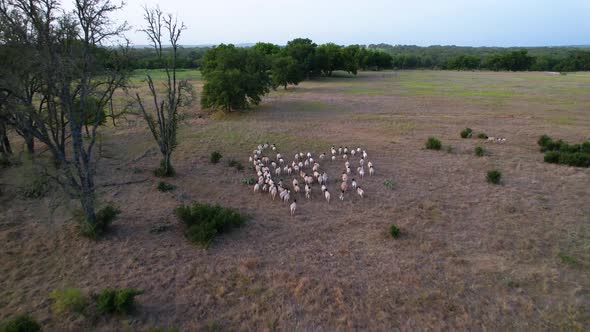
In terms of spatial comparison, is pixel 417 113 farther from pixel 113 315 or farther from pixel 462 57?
pixel 462 57

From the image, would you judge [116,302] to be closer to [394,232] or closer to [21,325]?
[21,325]

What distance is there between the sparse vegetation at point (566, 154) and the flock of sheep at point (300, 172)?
28.9ft

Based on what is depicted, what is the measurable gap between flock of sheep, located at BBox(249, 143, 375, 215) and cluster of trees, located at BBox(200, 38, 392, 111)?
35.1 ft

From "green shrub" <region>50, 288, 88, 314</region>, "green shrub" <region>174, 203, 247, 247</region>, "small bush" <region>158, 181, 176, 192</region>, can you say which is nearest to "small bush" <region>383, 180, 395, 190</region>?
"green shrub" <region>174, 203, 247, 247</region>

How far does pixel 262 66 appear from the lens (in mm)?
34625

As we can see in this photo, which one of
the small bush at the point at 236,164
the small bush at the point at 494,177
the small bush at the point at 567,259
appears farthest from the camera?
the small bush at the point at 236,164

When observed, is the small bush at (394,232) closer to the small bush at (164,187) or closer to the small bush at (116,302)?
the small bush at (116,302)

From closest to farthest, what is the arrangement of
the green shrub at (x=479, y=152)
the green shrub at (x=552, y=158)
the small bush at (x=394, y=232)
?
the small bush at (x=394, y=232) → the green shrub at (x=552, y=158) → the green shrub at (x=479, y=152)

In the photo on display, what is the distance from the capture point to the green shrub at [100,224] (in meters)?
10.3

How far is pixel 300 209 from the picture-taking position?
499 inches

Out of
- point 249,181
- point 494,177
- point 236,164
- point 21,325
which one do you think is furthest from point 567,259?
point 236,164

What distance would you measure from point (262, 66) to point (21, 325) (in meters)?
30.6

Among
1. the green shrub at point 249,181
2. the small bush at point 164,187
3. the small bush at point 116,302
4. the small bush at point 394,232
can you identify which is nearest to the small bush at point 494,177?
the small bush at point 394,232

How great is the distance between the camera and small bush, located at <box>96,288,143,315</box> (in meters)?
7.37
